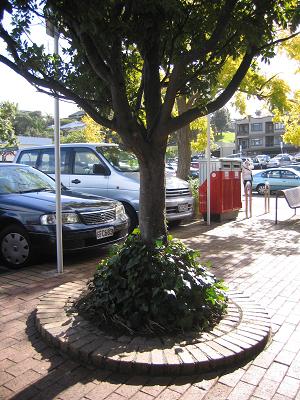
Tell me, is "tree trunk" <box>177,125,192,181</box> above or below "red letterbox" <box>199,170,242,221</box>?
above

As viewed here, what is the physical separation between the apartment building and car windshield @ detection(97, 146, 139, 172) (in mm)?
80933

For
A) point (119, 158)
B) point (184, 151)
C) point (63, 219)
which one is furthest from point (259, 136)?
point (63, 219)

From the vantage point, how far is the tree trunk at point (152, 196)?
4016mm

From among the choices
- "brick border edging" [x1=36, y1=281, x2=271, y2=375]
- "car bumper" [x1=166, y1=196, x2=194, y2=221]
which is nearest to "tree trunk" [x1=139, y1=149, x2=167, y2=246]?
"brick border edging" [x1=36, y1=281, x2=271, y2=375]

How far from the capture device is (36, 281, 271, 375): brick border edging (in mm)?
3059

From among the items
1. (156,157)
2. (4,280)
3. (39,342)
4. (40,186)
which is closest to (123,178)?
(40,186)

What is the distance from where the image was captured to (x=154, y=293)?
355 cm

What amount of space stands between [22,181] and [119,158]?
2.75m

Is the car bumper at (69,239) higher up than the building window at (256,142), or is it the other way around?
the building window at (256,142)

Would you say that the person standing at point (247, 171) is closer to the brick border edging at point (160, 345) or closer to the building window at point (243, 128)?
the brick border edging at point (160, 345)

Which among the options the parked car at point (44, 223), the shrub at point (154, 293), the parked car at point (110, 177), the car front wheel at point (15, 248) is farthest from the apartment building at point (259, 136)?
the shrub at point (154, 293)

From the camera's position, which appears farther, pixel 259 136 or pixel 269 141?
pixel 259 136

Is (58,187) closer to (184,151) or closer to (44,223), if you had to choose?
(44,223)

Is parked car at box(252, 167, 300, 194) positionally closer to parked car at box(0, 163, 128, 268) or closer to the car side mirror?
the car side mirror
